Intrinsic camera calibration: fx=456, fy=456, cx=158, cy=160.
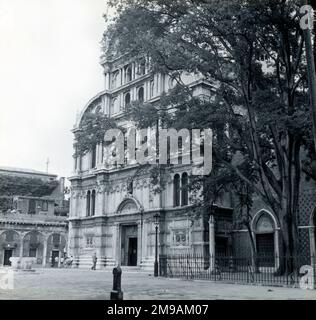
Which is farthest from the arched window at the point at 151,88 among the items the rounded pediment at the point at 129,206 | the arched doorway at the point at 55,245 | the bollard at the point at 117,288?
the arched doorway at the point at 55,245

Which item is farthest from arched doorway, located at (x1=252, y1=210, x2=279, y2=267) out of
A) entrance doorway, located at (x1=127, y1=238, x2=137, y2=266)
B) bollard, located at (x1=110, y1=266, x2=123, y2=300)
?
bollard, located at (x1=110, y1=266, x2=123, y2=300)

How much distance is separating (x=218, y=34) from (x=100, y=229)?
74.9ft

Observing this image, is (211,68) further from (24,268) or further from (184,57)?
(24,268)

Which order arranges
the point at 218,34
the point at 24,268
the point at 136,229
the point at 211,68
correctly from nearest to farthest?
1. the point at 218,34
2. the point at 211,68
3. the point at 24,268
4. the point at 136,229

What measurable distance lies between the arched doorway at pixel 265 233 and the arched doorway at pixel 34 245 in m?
35.4

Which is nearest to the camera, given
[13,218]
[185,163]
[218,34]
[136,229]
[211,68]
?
[218,34]

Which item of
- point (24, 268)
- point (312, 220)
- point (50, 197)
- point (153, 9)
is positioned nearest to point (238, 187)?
point (312, 220)

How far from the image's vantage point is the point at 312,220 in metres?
27.0

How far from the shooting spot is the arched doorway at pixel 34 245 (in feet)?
189

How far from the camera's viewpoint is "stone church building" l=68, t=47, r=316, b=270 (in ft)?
97.7

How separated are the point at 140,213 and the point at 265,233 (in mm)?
9545

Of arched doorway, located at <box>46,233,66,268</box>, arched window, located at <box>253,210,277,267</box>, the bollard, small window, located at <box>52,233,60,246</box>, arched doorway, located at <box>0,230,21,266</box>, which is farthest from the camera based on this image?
small window, located at <box>52,233,60,246</box>

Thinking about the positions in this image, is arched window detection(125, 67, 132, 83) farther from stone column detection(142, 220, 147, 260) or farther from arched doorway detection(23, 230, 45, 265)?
arched doorway detection(23, 230, 45, 265)

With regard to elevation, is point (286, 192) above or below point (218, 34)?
below
